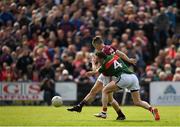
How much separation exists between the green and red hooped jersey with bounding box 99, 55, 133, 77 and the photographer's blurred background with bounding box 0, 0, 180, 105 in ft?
35.0

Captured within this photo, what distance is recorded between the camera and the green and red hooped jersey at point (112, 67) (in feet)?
62.1

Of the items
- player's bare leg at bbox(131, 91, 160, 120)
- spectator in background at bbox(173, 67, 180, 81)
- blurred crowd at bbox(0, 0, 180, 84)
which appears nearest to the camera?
player's bare leg at bbox(131, 91, 160, 120)

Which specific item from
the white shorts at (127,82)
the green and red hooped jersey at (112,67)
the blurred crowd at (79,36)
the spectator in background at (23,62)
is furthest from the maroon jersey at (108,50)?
the spectator in background at (23,62)

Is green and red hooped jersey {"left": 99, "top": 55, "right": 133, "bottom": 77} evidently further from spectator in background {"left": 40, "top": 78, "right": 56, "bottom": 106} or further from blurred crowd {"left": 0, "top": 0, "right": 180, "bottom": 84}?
spectator in background {"left": 40, "top": 78, "right": 56, "bottom": 106}

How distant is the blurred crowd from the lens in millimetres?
30844

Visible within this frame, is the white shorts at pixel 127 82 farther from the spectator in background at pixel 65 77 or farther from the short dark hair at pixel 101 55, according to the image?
the spectator in background at pixel 65 77

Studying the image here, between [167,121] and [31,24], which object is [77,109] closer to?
[167,121]

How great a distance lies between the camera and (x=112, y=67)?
19.0m

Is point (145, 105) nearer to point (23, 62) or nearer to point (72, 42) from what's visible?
point (23, 62)

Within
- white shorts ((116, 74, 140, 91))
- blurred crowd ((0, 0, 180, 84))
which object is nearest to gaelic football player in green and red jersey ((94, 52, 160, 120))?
white shorts ((116, 74, 140, 91))

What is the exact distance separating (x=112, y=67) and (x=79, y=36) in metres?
13.6

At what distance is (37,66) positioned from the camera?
31391 millimetres

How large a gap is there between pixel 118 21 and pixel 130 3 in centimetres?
111

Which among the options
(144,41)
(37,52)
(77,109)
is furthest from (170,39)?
(77,109)
